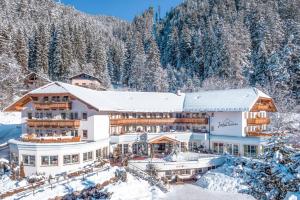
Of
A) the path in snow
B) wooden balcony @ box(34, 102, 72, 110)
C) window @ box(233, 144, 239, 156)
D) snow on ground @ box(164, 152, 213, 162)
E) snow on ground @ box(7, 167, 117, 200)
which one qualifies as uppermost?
wooden balcony @ box(34, 102, 72, 110)

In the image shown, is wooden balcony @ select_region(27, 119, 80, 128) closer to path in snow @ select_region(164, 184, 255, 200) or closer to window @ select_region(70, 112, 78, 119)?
window @ select_region(70, 112, 78, 119)

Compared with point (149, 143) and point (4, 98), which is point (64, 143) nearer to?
point (149, 143)

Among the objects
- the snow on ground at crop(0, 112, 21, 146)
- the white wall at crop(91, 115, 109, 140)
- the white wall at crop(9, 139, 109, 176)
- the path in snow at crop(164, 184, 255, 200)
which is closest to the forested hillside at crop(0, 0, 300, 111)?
the snow on ground at crop(0, 112, 21, 146)

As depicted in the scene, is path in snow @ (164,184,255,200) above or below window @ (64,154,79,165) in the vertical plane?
below

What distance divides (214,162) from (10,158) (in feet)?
77.8

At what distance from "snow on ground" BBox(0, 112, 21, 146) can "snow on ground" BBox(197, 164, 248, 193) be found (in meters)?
28.4

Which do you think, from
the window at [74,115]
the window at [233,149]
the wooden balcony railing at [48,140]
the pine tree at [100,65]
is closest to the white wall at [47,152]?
the wooden balcony railing at [48,140]

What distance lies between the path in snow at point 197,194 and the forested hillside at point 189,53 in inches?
1280

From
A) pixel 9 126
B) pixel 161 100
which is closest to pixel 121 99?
pixel 161 100

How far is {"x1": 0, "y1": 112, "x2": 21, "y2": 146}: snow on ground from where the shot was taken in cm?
4885

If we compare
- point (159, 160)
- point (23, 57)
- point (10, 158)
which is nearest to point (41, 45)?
point (23, 57)

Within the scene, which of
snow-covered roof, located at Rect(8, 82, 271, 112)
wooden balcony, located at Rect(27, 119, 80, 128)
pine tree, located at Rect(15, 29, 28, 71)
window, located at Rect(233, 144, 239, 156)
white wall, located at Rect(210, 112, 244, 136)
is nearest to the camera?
wooden balcony, located at Rect(27, 119, 80, 128)

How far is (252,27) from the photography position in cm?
9450

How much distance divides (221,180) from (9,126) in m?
37.1
